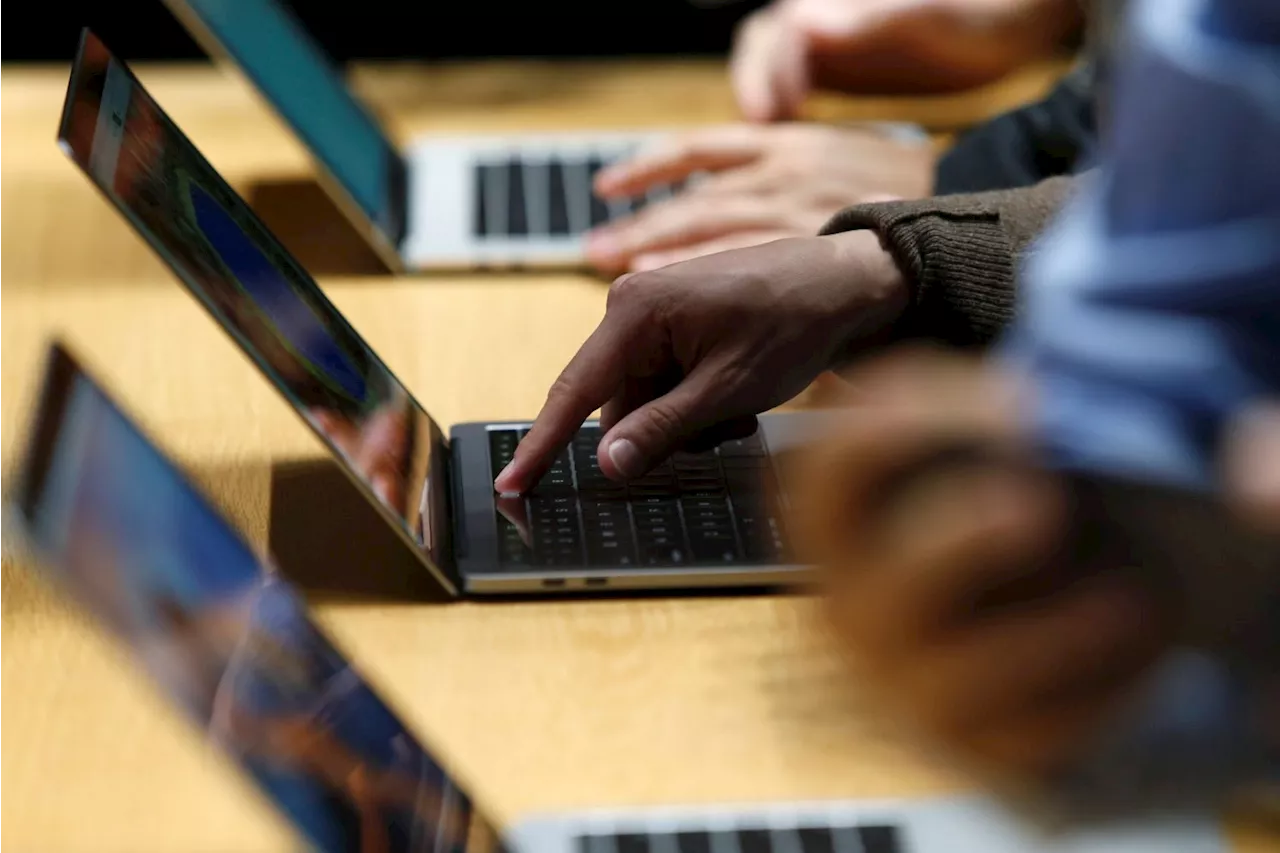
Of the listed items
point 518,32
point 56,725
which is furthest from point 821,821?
point 518,32

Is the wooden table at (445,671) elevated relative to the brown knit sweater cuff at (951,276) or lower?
lower

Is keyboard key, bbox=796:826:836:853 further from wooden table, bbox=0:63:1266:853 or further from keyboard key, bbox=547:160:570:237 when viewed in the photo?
keyboard key, bbox=547:160:570:237

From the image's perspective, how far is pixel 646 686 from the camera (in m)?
0.80

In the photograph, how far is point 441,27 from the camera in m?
1.75

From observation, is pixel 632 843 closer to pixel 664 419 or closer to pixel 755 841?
pixel 755 841

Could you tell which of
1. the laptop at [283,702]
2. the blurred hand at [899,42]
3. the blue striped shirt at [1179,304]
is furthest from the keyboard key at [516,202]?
the blue striped shirt at [1179,304]

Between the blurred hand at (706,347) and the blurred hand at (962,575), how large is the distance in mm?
380

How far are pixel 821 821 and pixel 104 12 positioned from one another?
55.0 inches

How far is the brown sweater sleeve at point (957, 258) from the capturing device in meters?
0.93

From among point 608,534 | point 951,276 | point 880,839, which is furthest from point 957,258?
point 880,839

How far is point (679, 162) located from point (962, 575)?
33.2 inches

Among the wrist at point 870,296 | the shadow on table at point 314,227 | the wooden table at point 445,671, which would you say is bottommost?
the wooden table at point 445,671

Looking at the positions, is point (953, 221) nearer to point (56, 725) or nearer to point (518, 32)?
point (56, 725)

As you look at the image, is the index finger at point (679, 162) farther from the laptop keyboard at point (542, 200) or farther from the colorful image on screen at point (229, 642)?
the colorful image on screen at point (229, 642)
